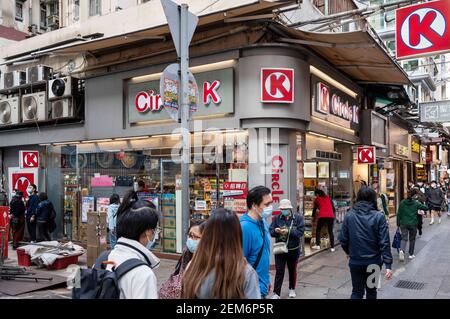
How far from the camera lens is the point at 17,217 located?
12016 mm

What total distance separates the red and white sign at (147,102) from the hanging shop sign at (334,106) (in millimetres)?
3860

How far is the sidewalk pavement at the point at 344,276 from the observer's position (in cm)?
708

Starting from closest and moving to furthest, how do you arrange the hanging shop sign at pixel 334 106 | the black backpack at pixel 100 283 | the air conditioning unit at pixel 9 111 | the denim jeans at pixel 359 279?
the black backpack at pixel 100 283, the denim jeans at pixel 359 279, the hanging shop sign at pixel 334 106, the air conditioning unit at pixel 9 111

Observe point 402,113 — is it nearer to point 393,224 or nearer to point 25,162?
point 393,224

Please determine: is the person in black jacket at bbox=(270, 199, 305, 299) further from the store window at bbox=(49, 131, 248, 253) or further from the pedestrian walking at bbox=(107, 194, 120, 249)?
the pedestrian walking at bbox=(107, 194, 120, 249)

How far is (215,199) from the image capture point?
9836mm

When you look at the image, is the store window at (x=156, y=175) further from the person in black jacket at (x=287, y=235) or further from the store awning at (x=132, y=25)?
the store awning at (x=132, y=25)

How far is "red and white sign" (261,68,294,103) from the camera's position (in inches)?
342

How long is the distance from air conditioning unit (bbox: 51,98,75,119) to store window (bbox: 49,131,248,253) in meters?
1.00

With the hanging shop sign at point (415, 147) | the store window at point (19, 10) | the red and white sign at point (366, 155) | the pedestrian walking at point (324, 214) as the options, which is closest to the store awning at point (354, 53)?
the red and white sign at point (366, 155)

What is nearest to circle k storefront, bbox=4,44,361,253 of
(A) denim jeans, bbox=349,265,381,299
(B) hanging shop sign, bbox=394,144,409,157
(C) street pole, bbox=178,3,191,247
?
(A) denim jeans, bbox=349,265,381,299

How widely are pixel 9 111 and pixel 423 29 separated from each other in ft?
42.1

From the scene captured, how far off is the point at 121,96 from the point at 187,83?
6.23 m
